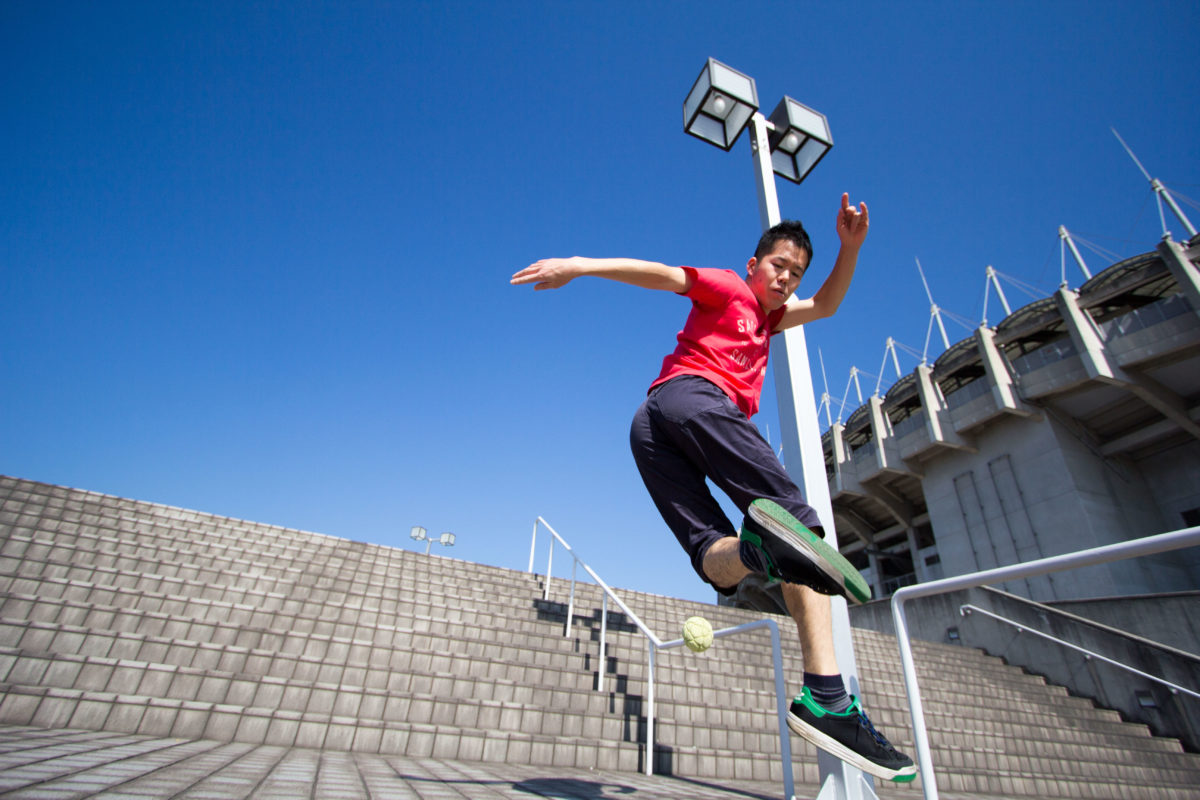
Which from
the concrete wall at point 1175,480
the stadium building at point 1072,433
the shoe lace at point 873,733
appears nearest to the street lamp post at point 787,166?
the shoe lace at point 873,733

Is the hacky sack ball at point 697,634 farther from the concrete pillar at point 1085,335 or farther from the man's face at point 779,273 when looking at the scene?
the concrete pillar at point 1085,335

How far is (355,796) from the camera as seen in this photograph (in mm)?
1615

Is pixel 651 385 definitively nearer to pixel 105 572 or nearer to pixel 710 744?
pixel 710 744

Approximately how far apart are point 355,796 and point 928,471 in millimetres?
21420

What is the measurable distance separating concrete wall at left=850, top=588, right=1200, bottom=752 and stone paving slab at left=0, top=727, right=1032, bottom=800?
532cm

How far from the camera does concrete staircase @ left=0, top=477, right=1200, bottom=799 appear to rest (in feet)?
9.93

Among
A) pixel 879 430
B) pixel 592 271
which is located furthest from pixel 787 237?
pixel 879 430

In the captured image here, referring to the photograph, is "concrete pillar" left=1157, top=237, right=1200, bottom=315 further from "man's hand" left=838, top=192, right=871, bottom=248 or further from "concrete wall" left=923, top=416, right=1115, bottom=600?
"man's hand" left=838, top=192, right=871, bottom=248

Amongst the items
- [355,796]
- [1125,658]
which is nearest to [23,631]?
[355,796]

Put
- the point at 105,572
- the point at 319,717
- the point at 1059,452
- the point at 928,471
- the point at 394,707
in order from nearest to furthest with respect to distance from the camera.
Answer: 1. the point at 319,717
2. the point at 394,707
3. the point at 105,572
4. the point at 1059,452
5. the point at 928,471

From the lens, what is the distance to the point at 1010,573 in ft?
5.58

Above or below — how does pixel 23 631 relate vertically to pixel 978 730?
above

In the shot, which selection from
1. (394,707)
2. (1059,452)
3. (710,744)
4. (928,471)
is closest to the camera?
(394,707)

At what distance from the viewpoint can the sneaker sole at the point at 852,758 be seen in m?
1.25
